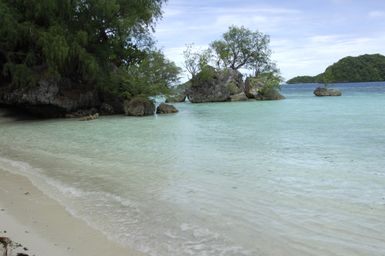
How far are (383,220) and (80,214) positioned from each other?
4.06m

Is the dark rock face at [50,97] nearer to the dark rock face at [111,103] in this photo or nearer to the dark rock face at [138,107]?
the dark rock face at [111,103]

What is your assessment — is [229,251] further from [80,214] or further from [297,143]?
[297,143]

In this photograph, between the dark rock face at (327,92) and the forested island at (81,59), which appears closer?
the forested island at (81,59)

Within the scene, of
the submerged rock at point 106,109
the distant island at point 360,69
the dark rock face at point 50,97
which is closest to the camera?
the dark rock face at point 50,97

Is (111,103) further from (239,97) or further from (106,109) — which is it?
(239,97)

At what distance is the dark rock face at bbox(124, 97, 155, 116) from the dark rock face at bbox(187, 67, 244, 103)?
21.4 meters

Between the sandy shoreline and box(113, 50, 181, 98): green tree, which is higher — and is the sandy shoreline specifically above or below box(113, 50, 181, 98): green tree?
below

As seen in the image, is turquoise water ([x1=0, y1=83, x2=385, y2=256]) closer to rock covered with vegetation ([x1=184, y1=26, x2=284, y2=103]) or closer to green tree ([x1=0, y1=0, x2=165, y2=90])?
green tree ([x1=0, y1=0, x2=165, y2=90])

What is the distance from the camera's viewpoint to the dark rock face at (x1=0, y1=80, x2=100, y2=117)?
80.4ft

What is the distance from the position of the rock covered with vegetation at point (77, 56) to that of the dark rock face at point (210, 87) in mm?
18461

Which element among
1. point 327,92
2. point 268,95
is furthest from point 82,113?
point 327,92

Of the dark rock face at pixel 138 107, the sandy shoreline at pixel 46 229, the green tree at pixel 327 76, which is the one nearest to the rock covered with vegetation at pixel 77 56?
the dark rock face at pixel 138 107

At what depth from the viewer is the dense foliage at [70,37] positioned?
22644 millimetres

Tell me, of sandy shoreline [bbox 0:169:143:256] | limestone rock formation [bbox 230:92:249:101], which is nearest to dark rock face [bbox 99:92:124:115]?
sandy shoreline [bbox 0:169:143:256]
